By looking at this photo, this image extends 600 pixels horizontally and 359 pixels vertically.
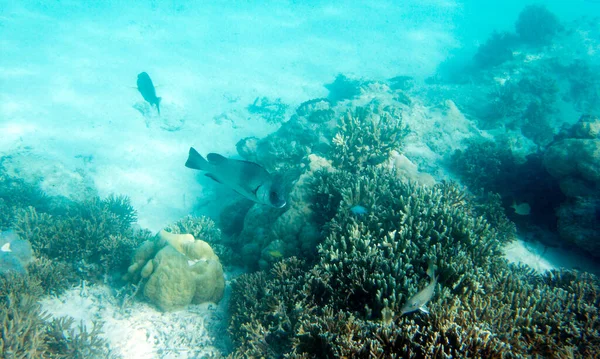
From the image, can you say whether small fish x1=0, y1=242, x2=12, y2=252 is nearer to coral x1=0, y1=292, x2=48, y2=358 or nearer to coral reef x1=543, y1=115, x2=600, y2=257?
coral x1=0, y1=292, x2=48, y2=358

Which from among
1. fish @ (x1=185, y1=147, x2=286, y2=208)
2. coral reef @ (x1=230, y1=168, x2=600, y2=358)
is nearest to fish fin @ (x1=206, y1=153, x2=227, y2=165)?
fish @ (x1=185, y1=147, x2=286, y2=208)

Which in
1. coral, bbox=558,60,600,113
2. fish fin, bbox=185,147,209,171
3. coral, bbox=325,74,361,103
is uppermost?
coral, bbox=558,60,600,113

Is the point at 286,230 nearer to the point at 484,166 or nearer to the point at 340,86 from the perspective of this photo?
the point at 484,166

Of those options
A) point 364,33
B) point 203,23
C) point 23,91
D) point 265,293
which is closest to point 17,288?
point 265,293

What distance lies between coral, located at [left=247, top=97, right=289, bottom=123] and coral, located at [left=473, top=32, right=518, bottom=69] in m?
13.4

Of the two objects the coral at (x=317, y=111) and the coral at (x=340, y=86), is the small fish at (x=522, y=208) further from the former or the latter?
the coral at (x=340, y=86)

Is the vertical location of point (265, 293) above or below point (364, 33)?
below

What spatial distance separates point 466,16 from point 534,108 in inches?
1019

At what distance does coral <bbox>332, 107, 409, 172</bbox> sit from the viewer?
21.5 feet

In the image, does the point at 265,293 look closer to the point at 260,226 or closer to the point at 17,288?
the point at 260,226

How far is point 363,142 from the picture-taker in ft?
22.5

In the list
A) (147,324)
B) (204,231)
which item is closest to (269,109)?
(204,231)

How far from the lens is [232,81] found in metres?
15.0

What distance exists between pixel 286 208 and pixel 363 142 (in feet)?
8.94
